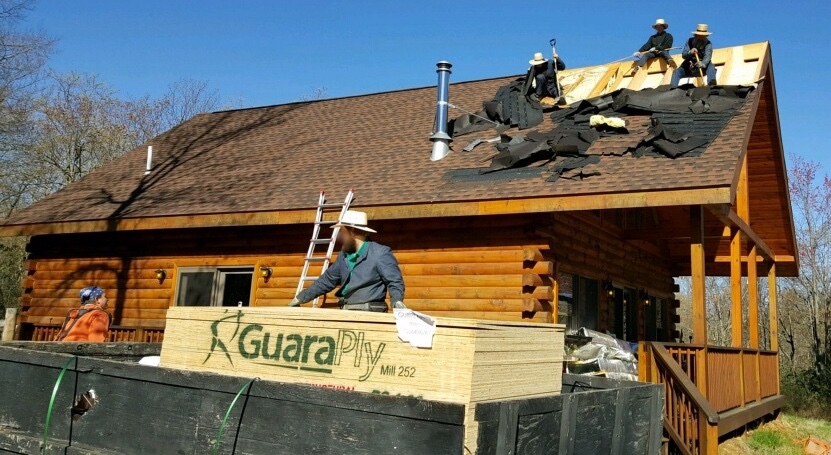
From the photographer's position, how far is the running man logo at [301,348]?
11.3ft

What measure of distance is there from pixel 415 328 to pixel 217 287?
9323mm

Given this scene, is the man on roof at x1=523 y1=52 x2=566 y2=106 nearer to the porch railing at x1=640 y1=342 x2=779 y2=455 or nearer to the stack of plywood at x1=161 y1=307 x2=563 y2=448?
the porch railing at x1=640 y1=342 x2=779 y2=455

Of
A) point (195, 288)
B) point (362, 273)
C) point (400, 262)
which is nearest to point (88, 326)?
point (362, 273)

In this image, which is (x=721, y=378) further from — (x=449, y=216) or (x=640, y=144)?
(x=449, y=216)

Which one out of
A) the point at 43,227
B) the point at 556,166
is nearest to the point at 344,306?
the point at 556,166

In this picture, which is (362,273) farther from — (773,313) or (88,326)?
(773,313)

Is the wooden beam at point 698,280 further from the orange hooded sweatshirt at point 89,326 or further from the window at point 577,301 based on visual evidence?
the orange hooded sweatshirt at point 89,326

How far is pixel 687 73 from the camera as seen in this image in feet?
39.6

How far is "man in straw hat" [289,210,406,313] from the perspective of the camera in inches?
213

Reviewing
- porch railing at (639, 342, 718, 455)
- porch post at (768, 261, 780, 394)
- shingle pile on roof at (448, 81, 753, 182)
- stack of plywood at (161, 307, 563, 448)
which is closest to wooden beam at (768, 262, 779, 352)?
porch post at (768, 261, 780, 394)

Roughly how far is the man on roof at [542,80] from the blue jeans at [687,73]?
2.00 metres

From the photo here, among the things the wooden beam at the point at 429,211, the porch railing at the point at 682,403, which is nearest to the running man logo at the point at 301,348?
the porch railing at the point at 682,403

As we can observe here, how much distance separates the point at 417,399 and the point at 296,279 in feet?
28.3

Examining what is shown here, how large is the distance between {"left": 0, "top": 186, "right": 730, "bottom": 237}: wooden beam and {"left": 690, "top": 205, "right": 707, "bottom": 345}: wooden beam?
2.46 ft
